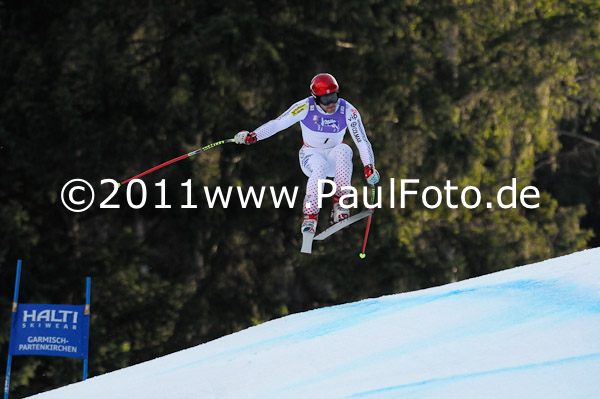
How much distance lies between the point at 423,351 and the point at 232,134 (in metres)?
10.2

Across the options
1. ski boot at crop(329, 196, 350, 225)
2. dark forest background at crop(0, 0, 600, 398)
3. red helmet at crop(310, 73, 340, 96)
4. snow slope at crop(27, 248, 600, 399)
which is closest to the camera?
red helmet at crop(310, 73, 340, 96)

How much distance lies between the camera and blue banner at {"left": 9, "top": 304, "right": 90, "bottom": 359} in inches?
462

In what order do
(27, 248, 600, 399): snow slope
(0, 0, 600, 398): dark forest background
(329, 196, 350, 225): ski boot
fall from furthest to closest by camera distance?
(0, 0, 600, 398): dark forest background < (329, 196, 350, 225): ski boot < (27, 248, 600, 399): snow slope

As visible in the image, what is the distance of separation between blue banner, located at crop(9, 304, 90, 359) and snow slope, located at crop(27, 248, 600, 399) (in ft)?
9.67

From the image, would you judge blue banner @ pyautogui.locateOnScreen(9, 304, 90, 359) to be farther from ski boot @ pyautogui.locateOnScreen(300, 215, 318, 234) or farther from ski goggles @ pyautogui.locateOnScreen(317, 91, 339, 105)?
ski goggles @ pyautogui.locateOnScreen(317, 91, 339, 105)

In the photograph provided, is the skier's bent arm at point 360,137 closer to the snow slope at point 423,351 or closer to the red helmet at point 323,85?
the red helmet at point 323,85

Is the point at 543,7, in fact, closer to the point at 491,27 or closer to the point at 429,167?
the point at 491,27

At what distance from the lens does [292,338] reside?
8492 millimetres


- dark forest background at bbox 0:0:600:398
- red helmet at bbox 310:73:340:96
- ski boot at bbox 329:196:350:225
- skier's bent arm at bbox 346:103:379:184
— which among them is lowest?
ski boot at bbox 329:196:350:225

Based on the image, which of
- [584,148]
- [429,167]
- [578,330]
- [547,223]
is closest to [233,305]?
[429,167]

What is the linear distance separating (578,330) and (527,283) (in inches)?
70.2

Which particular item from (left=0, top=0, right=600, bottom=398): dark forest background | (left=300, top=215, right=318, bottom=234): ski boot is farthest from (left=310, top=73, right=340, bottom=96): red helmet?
(left=0, top=0, right=600, bottom=398): dark forest background

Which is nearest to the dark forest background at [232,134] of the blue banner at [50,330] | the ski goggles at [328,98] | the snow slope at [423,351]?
the blue banner at [50,330]

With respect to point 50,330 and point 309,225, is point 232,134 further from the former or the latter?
point 309,225
